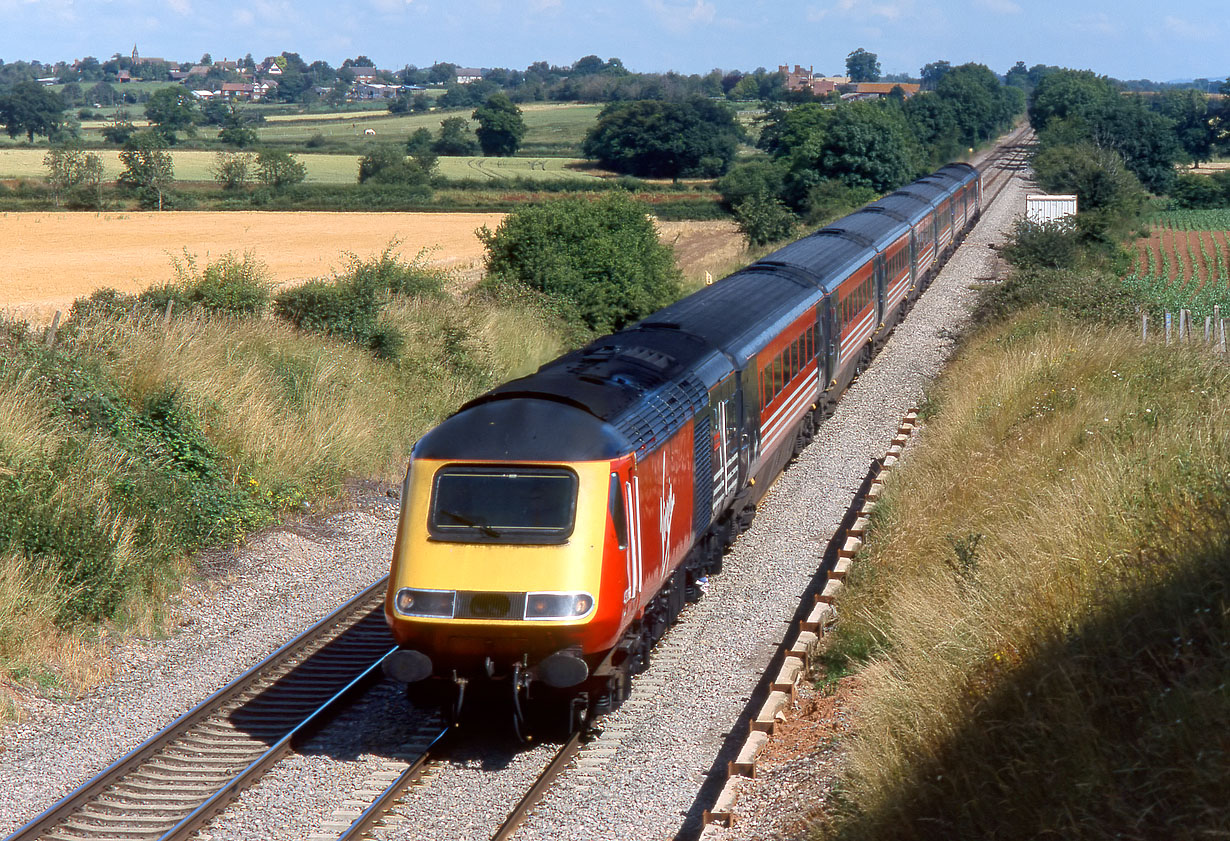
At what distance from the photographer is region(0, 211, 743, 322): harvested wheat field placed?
3969 centimetres

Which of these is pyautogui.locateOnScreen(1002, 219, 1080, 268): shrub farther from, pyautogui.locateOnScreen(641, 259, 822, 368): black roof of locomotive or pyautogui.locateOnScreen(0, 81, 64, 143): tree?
pyautogui.locateOnScreen(0, 81, 64, 143): tree

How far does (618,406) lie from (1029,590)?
365cm

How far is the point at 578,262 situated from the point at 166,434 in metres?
15.8

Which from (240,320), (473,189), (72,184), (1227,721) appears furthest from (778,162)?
(1227,721)

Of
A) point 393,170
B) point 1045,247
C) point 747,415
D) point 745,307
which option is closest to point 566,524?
point 747,415

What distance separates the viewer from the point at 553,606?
8773 millimetres

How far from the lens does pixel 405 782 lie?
8.87 m

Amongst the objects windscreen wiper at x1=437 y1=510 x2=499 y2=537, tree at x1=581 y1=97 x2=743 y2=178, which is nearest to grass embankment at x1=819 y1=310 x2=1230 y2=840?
windscreen wiper at x1=437 y1=510 x2=499 y2=537

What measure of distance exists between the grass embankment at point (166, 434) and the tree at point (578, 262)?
538 centimetres

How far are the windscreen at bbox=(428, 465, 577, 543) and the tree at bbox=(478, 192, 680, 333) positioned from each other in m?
20.0

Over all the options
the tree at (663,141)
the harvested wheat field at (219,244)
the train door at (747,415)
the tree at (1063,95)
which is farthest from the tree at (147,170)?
the tree at (1063,95)

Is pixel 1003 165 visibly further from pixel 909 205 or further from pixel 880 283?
pixel 880 283

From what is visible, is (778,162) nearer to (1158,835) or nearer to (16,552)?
(16,552)

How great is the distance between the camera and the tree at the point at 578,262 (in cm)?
2928
